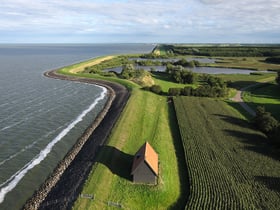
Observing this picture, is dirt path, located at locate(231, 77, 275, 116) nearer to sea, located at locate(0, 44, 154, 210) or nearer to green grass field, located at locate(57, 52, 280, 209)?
green grass field, located at locate(57, 52, 280, 209)

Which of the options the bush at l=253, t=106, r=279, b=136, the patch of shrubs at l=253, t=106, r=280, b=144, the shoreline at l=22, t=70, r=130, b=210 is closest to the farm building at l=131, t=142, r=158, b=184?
the shoreline at l=22, t=70, r=130, b=210

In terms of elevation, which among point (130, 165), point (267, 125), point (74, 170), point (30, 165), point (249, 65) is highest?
point (130, 165)

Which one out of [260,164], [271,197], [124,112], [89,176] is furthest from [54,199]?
[124,112]

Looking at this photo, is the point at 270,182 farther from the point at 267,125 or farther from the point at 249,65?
the point at 249,65

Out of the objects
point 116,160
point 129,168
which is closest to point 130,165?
point 129,168

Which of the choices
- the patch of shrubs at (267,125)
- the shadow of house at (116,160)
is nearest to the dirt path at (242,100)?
the patch of shrubs at (267,125)

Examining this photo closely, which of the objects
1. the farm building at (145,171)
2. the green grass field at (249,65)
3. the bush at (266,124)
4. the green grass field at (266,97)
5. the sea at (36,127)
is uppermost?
the farm building at (145,171)

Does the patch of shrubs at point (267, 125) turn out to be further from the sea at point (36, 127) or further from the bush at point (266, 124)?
the sea at point (36, 127)
